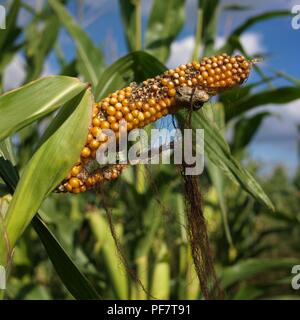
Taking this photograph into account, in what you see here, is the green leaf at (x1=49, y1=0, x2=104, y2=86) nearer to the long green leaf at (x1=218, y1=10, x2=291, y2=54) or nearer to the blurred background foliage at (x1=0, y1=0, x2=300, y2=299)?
the blurred background foliage at (x1=0, y1=0, x2=300, y2=299)

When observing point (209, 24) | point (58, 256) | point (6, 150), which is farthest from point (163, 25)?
point (58, 256)

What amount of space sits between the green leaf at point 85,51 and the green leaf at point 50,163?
118 centimetres

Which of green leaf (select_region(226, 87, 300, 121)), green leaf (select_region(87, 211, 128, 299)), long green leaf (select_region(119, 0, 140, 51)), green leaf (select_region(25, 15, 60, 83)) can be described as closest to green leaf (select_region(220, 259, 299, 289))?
green leaf (select_region(87, 211, 128, 299))

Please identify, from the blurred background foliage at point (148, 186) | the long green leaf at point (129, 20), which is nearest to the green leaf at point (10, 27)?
the blurred background foliage at point (148, 186)

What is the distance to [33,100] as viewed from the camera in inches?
33.2

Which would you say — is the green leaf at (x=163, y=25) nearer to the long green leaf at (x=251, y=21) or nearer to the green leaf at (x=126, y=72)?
the long green leaf at (x=251, y=21)

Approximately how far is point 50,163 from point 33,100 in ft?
0.35

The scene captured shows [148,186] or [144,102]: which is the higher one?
[144,102]

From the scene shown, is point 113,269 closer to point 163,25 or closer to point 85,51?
point 85,51

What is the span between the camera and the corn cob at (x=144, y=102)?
0.92 metres

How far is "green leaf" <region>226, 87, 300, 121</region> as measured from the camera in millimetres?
1773

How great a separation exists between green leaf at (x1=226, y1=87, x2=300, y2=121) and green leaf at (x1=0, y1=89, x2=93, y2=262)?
0.92 meters

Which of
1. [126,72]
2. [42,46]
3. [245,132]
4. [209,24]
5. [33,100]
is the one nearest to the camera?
[33,100]
